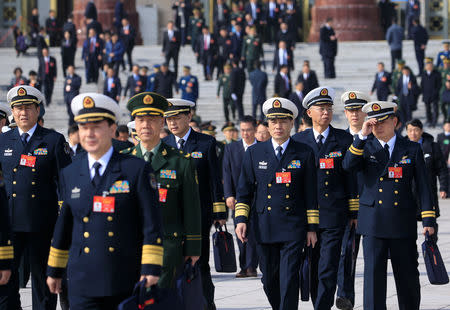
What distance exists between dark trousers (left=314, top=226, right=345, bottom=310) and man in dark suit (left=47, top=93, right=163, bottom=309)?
345cm

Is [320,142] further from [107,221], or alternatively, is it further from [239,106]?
[239,106]

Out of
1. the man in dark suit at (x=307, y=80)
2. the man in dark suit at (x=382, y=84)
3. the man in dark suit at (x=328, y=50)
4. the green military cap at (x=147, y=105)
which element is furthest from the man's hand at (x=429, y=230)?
the man in dark suit at (x=328, y=50)

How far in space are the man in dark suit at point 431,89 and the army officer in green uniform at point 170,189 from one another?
1982 centimetres

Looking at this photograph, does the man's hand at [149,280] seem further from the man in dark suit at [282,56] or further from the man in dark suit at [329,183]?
the man in dark suit at [282,56]

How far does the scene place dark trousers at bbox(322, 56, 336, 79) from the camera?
31406 mm

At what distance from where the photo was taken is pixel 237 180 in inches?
506

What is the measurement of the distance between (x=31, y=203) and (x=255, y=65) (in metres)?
21.9

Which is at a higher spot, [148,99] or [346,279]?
[148,99]

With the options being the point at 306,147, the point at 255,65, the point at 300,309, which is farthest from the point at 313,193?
the point at 255,65

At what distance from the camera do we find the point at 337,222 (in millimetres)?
9969

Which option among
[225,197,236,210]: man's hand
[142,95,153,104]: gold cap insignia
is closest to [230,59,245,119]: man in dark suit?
[225,197,236,210]: man's hand

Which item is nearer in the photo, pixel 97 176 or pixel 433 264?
pixel 97 176

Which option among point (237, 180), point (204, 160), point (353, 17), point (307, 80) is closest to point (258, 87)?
point (307, 80)

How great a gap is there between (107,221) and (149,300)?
20.3 inches
